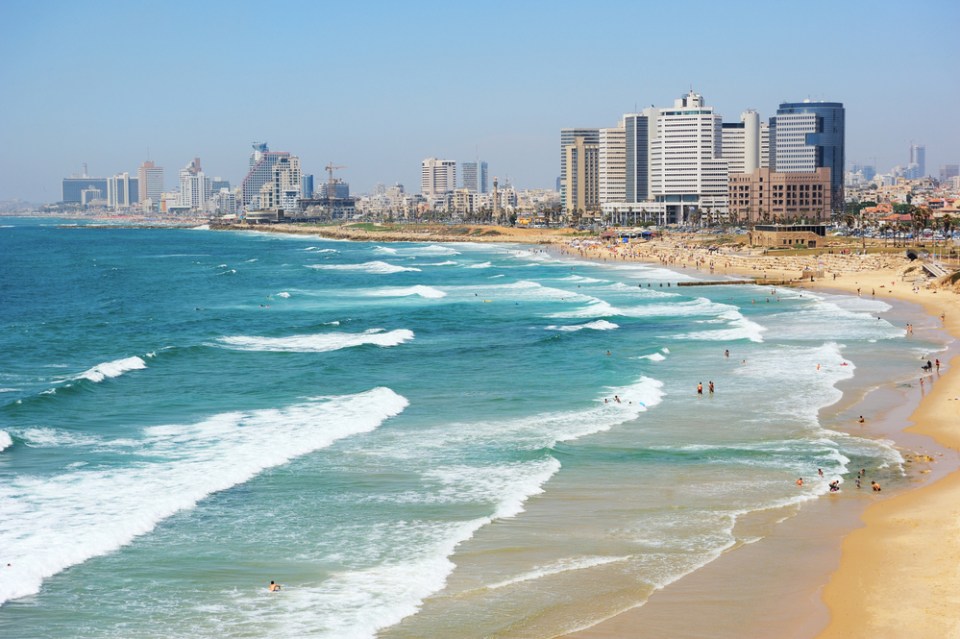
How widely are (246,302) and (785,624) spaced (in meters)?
68.7

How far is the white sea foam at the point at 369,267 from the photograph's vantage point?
405ft

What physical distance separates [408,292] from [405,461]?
60.5 metres

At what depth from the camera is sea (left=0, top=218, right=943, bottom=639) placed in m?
21.8

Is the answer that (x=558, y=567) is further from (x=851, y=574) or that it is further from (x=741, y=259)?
(x=741, y=259)

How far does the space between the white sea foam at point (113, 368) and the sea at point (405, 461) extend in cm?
23

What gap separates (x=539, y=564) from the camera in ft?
76.3

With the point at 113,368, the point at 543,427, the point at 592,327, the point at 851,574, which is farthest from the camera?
the point at 592,327

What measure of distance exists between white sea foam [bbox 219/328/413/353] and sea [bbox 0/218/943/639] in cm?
36

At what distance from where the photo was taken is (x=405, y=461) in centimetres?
3188

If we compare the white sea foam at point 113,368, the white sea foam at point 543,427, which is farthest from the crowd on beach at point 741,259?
the white sea foam at point 113,368

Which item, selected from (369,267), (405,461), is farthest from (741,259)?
(405,461)

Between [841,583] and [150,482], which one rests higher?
[150,482]

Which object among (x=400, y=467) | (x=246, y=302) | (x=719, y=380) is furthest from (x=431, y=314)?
(x=400, y=467)

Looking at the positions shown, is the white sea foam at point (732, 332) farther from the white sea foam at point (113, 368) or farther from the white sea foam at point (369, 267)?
the white sea foam at point (369, 267)
